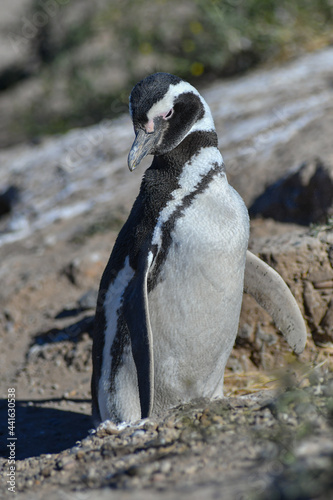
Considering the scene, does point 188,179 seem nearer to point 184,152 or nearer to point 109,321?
point 184,152

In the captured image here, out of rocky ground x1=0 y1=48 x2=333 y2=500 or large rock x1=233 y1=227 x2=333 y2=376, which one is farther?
large rock x1=233 y1=227 x2=333 y2=376

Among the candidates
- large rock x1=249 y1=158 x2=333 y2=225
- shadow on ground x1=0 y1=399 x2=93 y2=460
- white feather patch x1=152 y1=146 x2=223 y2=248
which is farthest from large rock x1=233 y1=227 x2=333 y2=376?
shadow on ground x1=0 y1=399 x2=93 y2=460

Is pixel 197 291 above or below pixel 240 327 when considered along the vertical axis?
above

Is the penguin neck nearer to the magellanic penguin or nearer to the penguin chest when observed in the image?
the magellanic penguin

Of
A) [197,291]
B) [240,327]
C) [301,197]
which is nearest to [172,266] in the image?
[197,291]

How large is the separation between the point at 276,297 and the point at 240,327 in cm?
57

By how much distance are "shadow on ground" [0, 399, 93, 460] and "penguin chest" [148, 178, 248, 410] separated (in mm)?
777

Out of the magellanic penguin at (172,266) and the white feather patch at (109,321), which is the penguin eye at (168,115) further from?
the white feather patch at (109,321)

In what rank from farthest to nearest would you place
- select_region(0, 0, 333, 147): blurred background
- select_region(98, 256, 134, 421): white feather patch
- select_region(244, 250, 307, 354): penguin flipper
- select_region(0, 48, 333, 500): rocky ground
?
select_region(0, 0, 333, 147): blurred background < select_region(244, 250, 307, 354): penguin flipper < select_region(98, 256, 134, 421): white feather patch < select_region(0, 48, 333, 500): rocky ground

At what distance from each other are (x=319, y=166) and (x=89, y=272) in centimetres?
184

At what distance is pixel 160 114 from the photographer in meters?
2.78

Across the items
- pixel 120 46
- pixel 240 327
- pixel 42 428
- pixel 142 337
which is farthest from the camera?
pixel 120 46

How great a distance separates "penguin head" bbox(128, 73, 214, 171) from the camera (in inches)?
108

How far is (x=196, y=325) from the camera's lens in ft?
9.16
